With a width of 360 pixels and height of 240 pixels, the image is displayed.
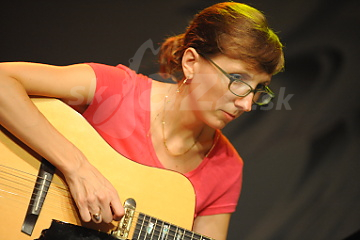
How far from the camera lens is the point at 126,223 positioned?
1555 mm

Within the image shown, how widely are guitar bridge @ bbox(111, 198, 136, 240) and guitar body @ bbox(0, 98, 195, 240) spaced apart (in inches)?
0.7

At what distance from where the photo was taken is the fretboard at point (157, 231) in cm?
157

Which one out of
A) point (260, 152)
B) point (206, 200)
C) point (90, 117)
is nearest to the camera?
point (90, 117)

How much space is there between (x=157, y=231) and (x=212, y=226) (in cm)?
40

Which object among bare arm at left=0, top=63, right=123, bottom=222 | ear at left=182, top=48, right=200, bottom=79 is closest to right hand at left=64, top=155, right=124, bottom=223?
bare arm at left=0, top=63, right=123, bottom=222

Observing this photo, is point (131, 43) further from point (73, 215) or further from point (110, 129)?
point (73, 215)

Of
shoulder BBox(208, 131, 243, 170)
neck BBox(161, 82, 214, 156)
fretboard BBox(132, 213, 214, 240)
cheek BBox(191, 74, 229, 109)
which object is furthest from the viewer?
shoulder BBox(208, 131, 243, 170)

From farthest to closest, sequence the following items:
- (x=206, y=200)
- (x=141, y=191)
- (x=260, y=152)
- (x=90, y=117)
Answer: (x=260, y=152) < (x=206, y=200) < (x=90, y=117) < (x=141, y=191)

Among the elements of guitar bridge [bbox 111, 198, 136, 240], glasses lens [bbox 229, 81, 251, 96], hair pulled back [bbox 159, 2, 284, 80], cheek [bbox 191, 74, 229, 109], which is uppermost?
hair pulled back [bbox 159, 2, 284, 80]

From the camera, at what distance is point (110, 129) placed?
175cm

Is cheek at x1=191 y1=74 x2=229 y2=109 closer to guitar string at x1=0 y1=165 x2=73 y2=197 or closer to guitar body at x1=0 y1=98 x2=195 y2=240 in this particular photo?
guitar body at x1=0 y1=98 x2=195 y2=240

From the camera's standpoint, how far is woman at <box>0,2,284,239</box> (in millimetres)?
1500

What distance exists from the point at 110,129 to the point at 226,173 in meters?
0.51

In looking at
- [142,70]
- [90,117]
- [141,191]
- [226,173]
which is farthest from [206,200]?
[142,70]
